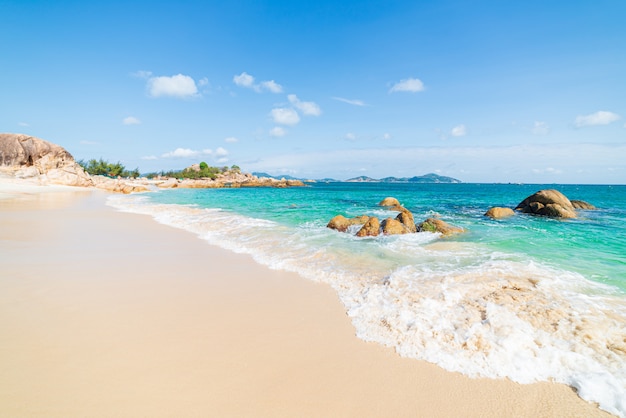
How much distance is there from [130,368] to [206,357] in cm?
80

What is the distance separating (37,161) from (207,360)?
2590 inches

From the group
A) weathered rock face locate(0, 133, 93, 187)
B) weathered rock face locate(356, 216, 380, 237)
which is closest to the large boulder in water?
weathered rock face locate(356, 216, 380, 237)

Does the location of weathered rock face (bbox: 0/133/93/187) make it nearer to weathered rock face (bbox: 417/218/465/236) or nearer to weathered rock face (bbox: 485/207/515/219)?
weathered rock face (bbox: 417/218/465/236)

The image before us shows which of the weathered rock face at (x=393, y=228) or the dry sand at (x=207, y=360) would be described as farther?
the weathered rock face at (x=393, y=228)

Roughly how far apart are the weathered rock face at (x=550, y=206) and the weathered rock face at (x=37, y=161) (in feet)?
210

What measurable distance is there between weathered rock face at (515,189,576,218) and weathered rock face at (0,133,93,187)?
63933mm

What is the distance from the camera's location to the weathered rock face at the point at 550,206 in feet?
59.1

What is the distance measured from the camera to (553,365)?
337cm

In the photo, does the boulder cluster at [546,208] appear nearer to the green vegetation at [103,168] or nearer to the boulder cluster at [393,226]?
the boulder cluster at [393,226]

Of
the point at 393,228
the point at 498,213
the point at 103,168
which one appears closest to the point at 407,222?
the point at 393,228

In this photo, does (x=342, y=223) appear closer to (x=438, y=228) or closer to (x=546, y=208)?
(x=438, y=228)

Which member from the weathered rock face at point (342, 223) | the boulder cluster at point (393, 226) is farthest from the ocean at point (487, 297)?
the weathered rock face at point (342, 223)

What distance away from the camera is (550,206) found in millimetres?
18641

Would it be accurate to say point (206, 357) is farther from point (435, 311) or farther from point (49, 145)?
point (49, 145)
